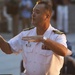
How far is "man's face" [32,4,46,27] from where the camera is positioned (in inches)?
162

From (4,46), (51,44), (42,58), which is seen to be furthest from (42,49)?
(4,46)

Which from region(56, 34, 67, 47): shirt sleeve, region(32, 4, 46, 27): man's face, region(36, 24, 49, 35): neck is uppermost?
region(32, 4, 46, 27): man's face

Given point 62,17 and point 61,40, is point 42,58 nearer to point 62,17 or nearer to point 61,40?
point 61,40

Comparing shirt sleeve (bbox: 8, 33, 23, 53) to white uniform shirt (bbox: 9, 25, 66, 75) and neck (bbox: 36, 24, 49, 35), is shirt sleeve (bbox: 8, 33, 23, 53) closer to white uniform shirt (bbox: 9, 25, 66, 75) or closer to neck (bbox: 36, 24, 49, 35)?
white uniform shirt (bbox: 9, 25, 66, 75)

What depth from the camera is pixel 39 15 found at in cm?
414

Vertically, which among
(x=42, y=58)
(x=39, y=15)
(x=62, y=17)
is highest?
(x=39, y=15)

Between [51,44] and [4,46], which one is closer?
[51,44]

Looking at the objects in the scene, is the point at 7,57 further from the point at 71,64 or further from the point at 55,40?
the point at 55,40

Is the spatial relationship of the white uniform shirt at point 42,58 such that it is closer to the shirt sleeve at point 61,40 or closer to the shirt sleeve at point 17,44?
the shirt sleeve at point 61,40

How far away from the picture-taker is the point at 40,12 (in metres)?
4.15

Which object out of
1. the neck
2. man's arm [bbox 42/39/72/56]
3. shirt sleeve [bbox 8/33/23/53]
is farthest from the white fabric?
man's arm [bbox 42/39/72/56]

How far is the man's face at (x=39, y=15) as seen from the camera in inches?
162

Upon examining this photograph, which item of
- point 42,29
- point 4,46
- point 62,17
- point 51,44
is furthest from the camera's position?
point 62,17

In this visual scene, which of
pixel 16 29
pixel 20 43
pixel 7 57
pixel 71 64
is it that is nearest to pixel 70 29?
pixel 16 29
